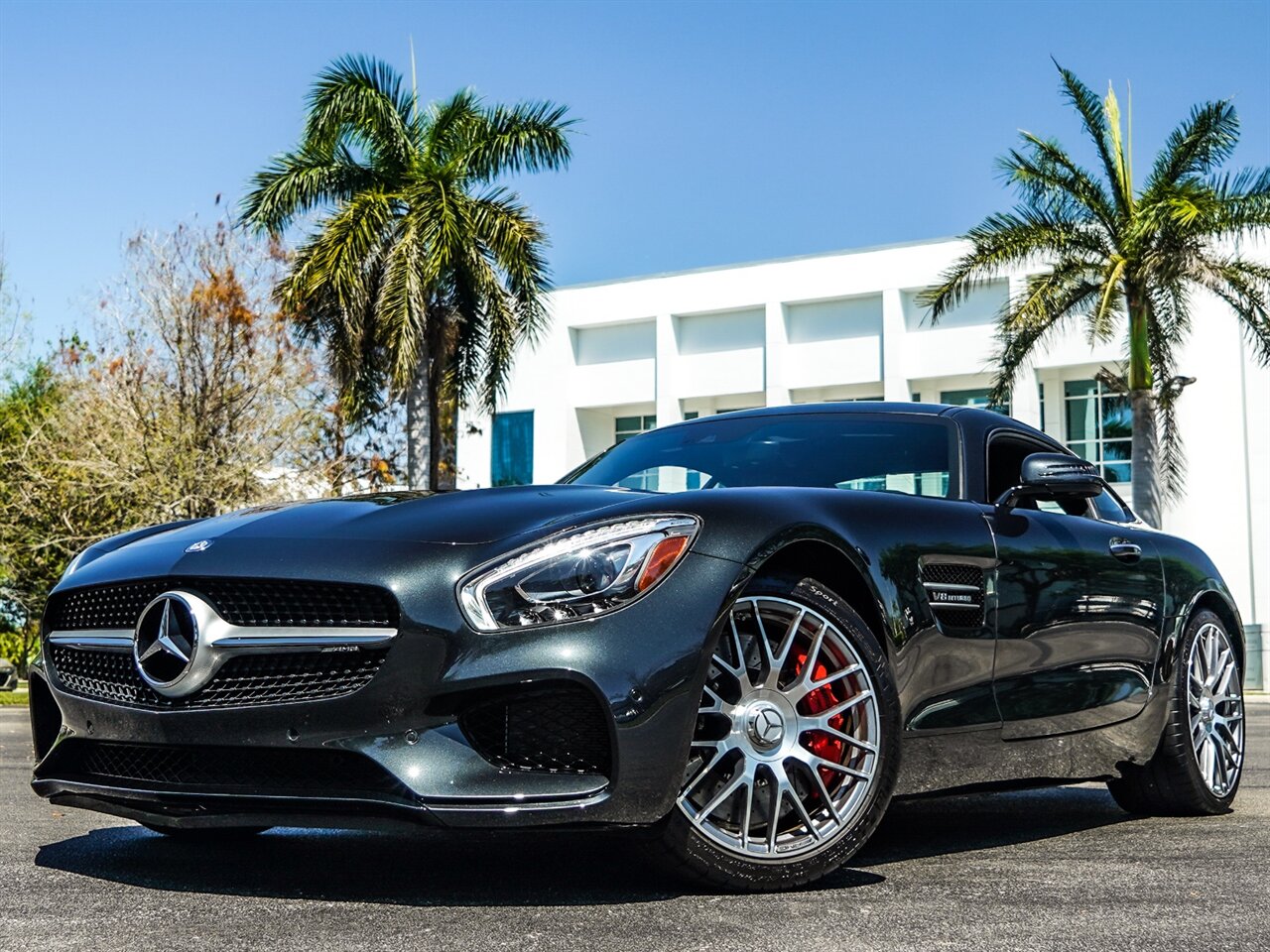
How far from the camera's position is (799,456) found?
5.20 meters

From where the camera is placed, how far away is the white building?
1475 inches

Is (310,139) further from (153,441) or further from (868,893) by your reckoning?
(868,893)

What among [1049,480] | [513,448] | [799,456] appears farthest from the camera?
[513,448]

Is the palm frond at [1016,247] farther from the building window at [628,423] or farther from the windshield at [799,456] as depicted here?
the building window at [628,423]

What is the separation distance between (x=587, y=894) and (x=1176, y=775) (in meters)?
2.86

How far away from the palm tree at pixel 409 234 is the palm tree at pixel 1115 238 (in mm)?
6607

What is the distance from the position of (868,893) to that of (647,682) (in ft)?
2.65

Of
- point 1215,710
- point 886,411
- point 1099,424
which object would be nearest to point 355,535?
point 886,411

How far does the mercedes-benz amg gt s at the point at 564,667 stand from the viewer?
3.61 m

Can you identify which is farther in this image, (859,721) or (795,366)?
(795,366)

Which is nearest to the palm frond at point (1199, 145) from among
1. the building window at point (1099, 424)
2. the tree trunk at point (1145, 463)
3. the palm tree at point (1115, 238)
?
the palm tree at point (1115, 238)

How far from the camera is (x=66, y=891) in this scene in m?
3.89

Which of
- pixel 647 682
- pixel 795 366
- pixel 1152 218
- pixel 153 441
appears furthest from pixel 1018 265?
pixel 647 682

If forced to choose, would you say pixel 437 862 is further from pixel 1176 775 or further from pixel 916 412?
pixel 1176 775
